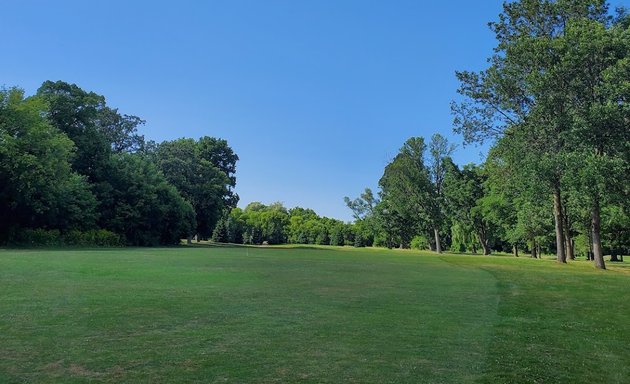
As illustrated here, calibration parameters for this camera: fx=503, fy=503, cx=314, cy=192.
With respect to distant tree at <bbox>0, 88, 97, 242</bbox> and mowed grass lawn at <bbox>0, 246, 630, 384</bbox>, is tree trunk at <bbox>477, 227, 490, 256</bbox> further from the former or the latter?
mowed grass lawn at <bbox>0, 246, 630, 384</bbox>

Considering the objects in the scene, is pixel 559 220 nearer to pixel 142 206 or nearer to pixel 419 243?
pixel 142 206

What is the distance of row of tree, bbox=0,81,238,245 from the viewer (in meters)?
43.9

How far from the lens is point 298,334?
898 centimetres

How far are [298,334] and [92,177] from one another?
59.6 meters

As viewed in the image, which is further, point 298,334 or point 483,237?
point 483,237

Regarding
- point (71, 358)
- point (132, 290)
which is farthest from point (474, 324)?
point (132, 290)

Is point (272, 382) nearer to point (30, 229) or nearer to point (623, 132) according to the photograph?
point (623, 132)

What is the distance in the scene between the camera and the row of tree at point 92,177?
144 feet

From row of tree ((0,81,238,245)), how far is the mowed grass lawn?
3137 centimetres

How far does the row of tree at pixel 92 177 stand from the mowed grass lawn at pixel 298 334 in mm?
31365

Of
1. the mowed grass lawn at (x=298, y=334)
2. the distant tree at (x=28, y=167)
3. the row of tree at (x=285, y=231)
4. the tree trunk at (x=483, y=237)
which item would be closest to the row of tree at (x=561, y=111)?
the mowed grass lawn at (x=298, y=334)

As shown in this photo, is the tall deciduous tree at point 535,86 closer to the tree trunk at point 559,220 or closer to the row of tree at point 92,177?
the tree trunk at point 559,220

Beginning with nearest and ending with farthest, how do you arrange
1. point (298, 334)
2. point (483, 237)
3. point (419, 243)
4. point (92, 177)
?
point (298, 334)
point (92, 177)
point (483, 237)
point (419, 243)

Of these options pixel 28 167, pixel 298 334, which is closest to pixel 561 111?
pixel 298 334
